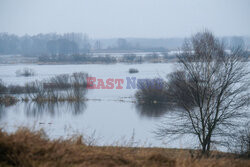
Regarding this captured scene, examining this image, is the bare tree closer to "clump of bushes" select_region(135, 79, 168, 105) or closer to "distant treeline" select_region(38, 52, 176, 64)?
"clump of bushes" select_region(135, 79, 168, 105)

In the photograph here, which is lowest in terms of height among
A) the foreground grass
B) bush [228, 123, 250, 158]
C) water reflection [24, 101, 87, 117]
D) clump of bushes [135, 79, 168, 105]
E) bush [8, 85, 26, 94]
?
water reflection [24, 101, 87, 117]

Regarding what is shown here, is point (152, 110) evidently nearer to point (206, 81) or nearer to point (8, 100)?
point (206, 81)

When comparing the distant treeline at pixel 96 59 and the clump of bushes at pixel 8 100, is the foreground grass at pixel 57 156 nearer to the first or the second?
the clump of bushes at pixel 8 100

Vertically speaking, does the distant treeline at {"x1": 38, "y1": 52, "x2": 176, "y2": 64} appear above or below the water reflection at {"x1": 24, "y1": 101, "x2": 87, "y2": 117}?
above

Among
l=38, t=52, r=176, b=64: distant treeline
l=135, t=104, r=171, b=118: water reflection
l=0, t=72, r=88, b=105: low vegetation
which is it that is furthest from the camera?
l=38, t=52, r=176, b=64: distant treeline

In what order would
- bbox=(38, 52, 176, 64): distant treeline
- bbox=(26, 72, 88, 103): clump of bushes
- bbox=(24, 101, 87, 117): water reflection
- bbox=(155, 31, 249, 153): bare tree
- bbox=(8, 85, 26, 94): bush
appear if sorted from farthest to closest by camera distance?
bbox=(38, 52, 176, 64): distant treeline < bbox=(8, 85, 26, 94): bush < bbox=(26, 72, 88, 103): clump of bushes < bbox=(24, 101, 87, 117): water reflection < bbox=(155, 31, 249, 153): bare tree

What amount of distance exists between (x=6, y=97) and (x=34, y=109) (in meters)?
7.32

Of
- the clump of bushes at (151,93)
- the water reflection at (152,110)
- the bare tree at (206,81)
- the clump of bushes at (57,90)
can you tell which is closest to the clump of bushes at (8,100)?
the clump of bushes at (57,90)

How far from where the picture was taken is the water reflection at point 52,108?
1203 inches

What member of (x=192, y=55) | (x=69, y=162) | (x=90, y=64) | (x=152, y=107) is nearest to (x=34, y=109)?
(x=152, y=107)

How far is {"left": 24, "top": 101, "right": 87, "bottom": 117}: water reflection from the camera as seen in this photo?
30547 mm

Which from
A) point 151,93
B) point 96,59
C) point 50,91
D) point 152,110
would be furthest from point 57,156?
point 96,59

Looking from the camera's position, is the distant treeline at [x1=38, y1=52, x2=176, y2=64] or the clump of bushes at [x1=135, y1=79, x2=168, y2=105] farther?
the distant treeline at [x1=38, y1=52, x2=176, y2=64]

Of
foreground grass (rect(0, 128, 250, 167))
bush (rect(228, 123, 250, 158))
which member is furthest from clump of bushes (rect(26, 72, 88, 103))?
foreground grass (rect(0, 128, 250, 167))
